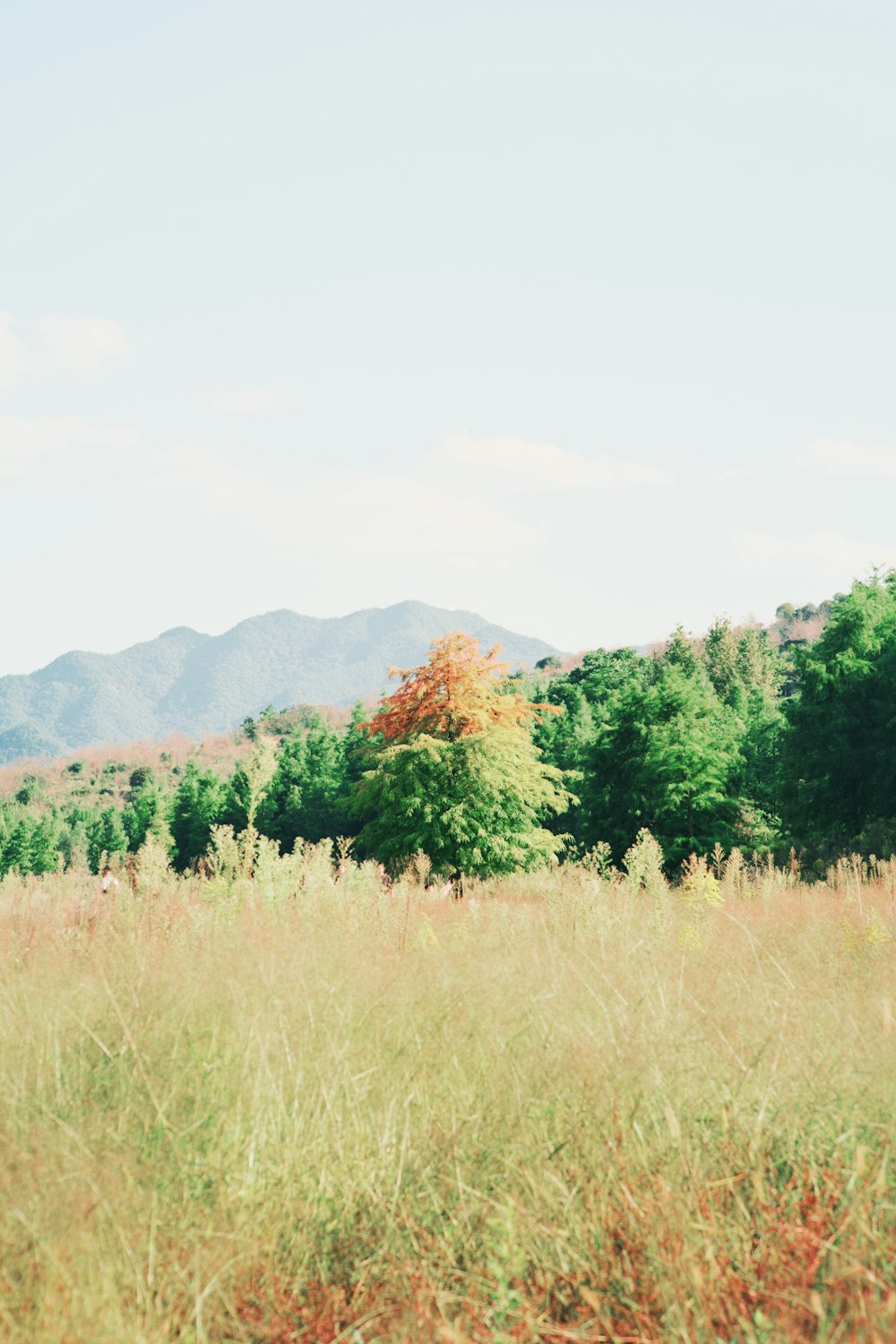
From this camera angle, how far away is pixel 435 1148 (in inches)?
138

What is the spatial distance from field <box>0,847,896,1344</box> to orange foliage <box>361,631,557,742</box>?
15518 mm

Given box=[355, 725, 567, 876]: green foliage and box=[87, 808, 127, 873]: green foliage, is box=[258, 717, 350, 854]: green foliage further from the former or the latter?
box=[355, 725, 567, 876]: green foliage

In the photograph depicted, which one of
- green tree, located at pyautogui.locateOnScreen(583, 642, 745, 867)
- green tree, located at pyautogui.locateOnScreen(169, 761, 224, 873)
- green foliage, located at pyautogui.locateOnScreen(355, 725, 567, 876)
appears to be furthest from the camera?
green tree, located at pyautogui.locateOnScreen(169, 761, 224, 873)

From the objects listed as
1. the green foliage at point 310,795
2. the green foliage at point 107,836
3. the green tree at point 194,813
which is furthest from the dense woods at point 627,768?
the green foliage at point 107,836

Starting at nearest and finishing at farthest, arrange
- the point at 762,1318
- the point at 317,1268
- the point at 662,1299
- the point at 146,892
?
1. the point at 762,1318
2. the point at 662,1299
3. the point at 317,1268
4. the point at 146,892

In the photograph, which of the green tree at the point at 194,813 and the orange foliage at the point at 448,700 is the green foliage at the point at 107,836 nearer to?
the green tree at the point at 194,813

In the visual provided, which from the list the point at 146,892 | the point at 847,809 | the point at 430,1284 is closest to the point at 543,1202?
the point at 430,1284

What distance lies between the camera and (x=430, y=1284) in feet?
9.22

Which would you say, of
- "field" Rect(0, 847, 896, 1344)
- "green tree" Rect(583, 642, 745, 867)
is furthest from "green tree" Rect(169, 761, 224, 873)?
"field" Rect(0, 847, 896, 1344)

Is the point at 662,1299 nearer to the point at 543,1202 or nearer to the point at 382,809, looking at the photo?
the point at 543,1202

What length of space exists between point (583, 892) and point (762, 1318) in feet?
20.7

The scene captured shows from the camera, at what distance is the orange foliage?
21.3 m

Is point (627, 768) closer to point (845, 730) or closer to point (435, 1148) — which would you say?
point (845, 730)

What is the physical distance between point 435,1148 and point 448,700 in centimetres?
1773
